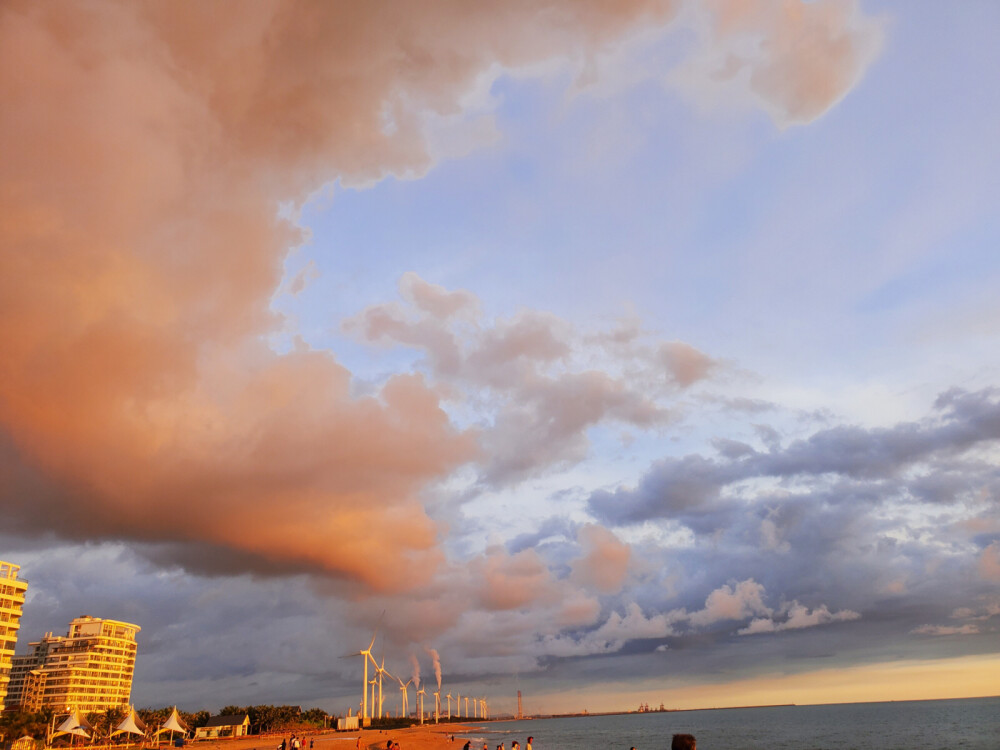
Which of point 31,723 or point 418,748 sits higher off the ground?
point 31,723

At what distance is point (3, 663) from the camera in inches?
6836

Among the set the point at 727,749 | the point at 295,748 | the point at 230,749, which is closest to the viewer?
the point at 295,748

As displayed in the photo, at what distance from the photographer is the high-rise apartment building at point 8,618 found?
17512cm

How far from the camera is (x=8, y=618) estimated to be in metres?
180

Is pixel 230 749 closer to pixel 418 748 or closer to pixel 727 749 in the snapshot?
pixel 418 748

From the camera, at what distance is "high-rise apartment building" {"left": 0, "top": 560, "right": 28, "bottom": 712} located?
175 m

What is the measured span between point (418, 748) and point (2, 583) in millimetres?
126682

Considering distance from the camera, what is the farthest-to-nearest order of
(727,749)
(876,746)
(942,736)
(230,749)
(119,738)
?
(119,738), (942,736), (727,749), (876,746), (230,749)

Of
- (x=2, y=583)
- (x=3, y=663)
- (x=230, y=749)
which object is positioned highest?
(x=2, y=583)

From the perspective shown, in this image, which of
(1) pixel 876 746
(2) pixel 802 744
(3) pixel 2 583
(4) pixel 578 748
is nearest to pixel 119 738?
(3) pixel 2 583

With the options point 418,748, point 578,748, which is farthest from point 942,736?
point 418,748

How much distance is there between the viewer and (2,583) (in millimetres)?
181500

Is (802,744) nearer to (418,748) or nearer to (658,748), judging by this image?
(658,748)

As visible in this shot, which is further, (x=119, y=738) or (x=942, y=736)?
(x=119, y=738)
